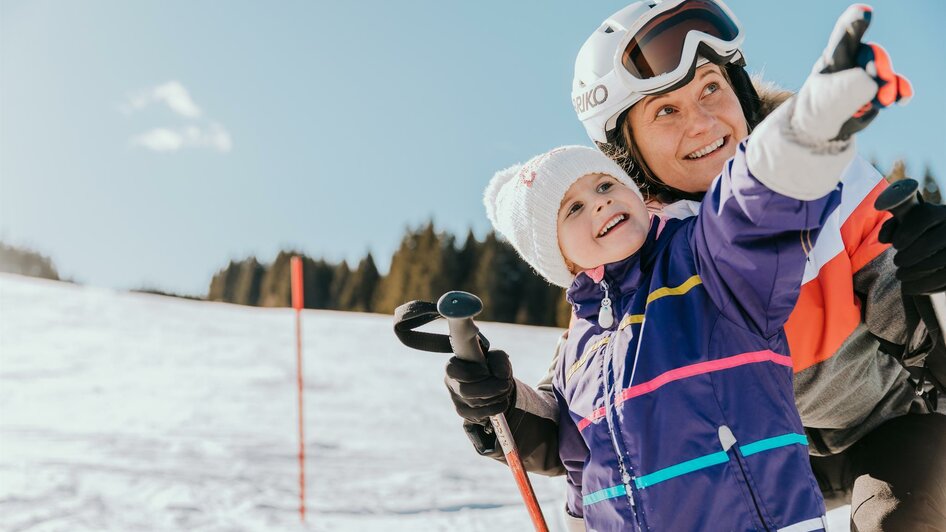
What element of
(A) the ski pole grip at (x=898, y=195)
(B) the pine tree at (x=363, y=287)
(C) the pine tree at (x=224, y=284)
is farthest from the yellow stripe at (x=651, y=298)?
(C) the pine tree at (x=224, y=284)

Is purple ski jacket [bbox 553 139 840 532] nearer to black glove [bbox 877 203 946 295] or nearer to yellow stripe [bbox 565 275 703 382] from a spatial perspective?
yellow stripe [bbox 565 275 703 382]

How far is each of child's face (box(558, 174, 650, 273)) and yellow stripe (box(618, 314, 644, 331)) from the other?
155 millimetres

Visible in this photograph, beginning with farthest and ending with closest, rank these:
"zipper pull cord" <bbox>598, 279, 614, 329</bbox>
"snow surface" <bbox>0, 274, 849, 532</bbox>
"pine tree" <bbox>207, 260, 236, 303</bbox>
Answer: "pine tree" <bbox>207, 260, 236, 303</bbox> < "snow surface" <bbox>0, 274, 849, 532</bbox> < "zipper pull cord" <bbox>598, 279, 614, 329</bbox>

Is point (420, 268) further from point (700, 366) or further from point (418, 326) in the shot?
point (700, 366)

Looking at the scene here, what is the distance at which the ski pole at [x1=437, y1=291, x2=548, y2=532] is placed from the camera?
1707mm

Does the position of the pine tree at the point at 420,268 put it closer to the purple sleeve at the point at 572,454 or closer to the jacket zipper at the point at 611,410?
the purple sleeve at the point at 572,454

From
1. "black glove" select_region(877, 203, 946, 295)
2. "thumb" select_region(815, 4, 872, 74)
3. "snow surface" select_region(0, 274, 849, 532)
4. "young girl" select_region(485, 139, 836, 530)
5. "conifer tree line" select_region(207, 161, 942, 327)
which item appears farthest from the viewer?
"conifer tree line" select_region(207, 161, 942, 327)

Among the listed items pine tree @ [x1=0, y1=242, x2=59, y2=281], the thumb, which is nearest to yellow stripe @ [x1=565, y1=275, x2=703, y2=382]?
the thumb

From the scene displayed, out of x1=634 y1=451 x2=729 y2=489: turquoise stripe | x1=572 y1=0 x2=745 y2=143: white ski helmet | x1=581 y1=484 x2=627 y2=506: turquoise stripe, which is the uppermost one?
x1=572 y1=0 x2=745 y2=143: white ski helmet

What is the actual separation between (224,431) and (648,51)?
6358 mm

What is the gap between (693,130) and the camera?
85.3 inches

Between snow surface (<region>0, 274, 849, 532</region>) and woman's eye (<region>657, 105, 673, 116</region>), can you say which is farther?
snow surface (<region>0, 274, 849, 532</region>)

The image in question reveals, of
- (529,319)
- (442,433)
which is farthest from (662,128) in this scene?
(529,319)

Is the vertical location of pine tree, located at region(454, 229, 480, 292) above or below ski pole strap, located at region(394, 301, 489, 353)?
above
